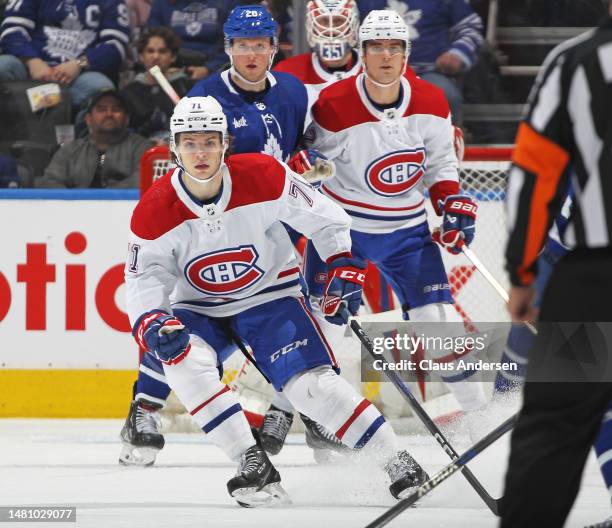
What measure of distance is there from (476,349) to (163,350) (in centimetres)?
157

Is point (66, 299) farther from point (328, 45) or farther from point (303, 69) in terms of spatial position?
point (328, 45)

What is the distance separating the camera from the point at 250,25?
4.10 m

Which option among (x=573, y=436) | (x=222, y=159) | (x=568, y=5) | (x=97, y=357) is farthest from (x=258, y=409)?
(x=573, y=436)

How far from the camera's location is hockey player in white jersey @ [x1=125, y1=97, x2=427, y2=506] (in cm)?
324

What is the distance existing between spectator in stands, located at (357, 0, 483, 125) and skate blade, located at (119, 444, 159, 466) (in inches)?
87.8

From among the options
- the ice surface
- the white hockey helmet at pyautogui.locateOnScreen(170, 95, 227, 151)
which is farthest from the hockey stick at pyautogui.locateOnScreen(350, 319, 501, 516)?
the white hockey helmet at pyautogui.locateOnScreen(170, 95, 227, 151)

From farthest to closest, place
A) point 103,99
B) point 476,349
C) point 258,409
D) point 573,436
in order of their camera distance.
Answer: point 103,99 → point 258,409 → point 476,349 → point 573,436

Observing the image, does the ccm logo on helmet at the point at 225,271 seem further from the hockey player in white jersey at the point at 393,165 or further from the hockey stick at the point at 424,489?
the hockey stick at the point at 424,489

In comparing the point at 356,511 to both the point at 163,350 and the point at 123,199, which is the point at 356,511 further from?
the point at 123,199

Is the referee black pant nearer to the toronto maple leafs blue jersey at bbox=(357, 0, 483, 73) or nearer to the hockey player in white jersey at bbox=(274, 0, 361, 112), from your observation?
the hockey player in white jersey at bbox=(274, 0, 361, 112)

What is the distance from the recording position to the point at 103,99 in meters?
5.52

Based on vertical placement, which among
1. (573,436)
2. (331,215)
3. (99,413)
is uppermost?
(573,436)

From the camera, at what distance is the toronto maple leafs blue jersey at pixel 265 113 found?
13.3 feet

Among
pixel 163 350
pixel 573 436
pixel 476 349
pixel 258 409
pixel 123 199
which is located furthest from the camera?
pixel 123 199
